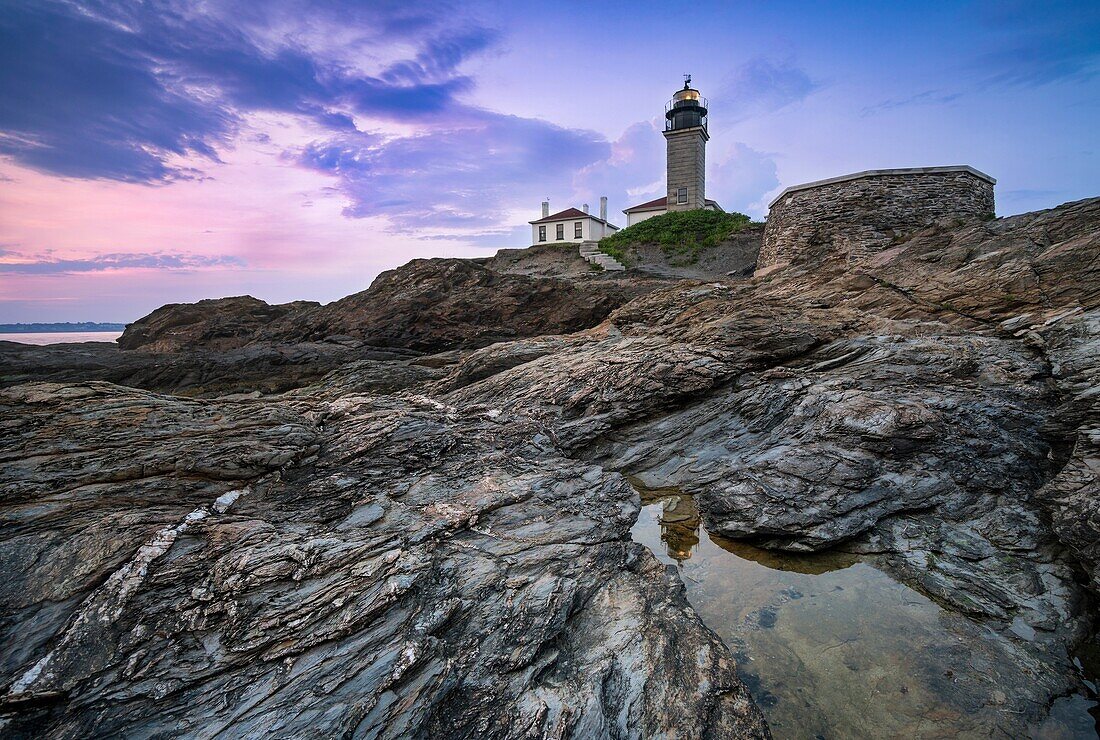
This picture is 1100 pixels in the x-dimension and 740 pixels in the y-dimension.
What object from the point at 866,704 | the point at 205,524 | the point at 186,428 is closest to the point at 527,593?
the point at 866,704

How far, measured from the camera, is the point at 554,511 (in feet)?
31.5

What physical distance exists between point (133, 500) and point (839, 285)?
71.9 ft

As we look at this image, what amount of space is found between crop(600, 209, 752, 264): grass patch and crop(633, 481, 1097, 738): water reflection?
33768 millimetres

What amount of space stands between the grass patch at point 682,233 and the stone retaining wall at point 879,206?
14.2 metres

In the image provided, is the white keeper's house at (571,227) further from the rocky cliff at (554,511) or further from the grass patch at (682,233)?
the rocky cliff at (554,511)

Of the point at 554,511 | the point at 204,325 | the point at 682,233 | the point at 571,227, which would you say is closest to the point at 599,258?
the point at 682,233

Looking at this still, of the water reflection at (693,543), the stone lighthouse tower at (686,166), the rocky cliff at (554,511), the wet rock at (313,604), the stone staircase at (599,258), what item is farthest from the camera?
the stone lighthouse tower at (686,166)

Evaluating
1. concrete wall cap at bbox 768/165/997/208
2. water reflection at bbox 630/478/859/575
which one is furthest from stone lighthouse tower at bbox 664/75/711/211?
water reflection at bbox 630/478/859/575

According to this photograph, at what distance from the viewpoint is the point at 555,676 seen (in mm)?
5836

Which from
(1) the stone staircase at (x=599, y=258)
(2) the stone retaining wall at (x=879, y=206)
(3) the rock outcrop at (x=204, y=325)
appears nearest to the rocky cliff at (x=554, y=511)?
(2) the stone retaining wall at (x=879, y=206)

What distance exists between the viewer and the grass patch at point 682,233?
131ft

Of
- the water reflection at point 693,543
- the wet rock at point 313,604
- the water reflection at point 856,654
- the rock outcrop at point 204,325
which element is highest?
the rock outcrop at point 204,325

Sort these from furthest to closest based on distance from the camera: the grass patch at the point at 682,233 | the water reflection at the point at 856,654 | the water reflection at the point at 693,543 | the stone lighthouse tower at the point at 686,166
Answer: the stone lighthouse tower at the point at 686,166, the grass patch at the point at 682,233, the water reflection at the point at 693,543, the water reflection at the point at 856,654

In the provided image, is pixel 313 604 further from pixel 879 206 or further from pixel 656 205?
pixel 656 205
